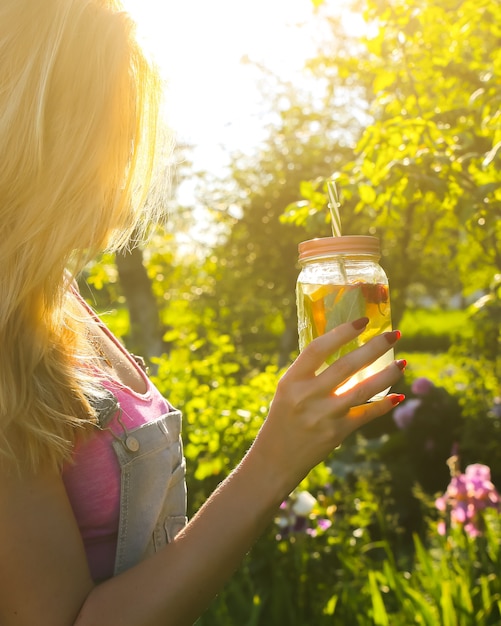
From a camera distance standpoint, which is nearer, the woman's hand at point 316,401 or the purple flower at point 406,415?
the woman's hand at point 316,401

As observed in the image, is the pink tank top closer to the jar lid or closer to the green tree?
the jar lid

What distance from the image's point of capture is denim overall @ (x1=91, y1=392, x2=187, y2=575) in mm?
1238

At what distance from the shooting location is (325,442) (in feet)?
3.72

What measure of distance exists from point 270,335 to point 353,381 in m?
9.55

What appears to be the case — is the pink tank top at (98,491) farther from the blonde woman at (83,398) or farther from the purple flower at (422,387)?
the purple flower at (422,387)

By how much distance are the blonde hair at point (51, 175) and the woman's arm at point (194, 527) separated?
0.33ft

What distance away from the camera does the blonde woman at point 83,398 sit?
3.43ft

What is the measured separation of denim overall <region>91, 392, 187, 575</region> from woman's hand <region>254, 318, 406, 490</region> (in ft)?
0.81

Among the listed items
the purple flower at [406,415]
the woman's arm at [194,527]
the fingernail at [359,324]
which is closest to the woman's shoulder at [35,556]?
the woman's arm at [194,527]

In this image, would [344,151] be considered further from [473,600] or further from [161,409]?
[161,409]

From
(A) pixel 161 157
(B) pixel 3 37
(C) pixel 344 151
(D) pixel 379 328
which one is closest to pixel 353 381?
(D) pixel 379 328

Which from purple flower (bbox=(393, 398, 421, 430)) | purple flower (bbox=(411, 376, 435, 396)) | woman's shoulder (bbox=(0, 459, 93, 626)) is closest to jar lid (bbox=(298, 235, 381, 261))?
woman's shoulder (bbox=(0, 459, 93, 626))

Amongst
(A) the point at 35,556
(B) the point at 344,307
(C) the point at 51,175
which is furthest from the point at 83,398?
(B) the point at 344,307

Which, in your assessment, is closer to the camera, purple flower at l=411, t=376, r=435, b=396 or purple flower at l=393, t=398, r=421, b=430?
purple flower at l=393, t=398, r=421, b=430
